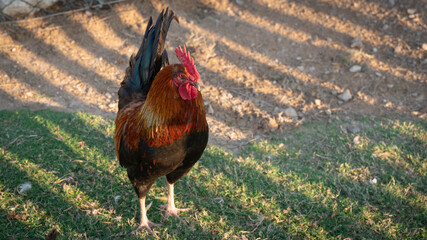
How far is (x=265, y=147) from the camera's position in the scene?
4.02 meters

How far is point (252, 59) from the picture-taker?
5.47 meters

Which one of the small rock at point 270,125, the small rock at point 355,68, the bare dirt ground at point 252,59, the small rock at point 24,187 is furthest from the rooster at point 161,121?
the small rock at point 355,68

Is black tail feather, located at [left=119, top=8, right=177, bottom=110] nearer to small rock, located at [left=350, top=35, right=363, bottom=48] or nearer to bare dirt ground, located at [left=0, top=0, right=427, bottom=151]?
bare dirt ground, located at [left=0, top=0, right=427, bottom=151]

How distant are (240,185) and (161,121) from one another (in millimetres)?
1574

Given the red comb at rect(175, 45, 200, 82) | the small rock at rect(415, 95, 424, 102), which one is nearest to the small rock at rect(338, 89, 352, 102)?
the small rock at rect(415, 95, 424, 102)

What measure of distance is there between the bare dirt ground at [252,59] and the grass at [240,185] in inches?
19.1

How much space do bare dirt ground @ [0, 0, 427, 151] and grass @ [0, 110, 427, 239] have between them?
0.49 metres

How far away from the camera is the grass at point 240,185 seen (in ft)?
9.73

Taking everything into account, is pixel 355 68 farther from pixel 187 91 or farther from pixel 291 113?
pixel 187 91

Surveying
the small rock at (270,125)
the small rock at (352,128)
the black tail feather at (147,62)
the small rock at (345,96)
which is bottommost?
the small rock at (270,125)

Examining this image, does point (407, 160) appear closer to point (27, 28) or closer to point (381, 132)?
point (381, 132)

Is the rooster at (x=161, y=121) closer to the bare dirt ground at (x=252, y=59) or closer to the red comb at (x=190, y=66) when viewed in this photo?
the red comb at (x=190, y=66)

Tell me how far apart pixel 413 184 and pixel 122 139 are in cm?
328

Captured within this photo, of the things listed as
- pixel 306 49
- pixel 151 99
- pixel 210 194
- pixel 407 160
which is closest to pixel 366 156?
pixel 407 160
